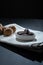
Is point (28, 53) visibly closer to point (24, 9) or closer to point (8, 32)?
point (8, 32)

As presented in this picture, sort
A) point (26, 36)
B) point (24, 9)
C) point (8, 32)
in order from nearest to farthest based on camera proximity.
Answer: point (26, 36) → point (8, 32) → point (24, 9)

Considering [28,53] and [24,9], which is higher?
[24,9]

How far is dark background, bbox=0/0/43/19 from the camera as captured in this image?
2684mm

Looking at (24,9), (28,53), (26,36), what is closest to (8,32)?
(26,36)

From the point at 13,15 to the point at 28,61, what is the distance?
1947mm

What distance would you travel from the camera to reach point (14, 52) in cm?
89

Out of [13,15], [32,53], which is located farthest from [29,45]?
[13,15]


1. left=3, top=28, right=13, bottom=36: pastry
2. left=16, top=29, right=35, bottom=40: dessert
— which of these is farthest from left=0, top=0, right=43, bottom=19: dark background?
left=16, top=29, right=35, bottom=40: dessert

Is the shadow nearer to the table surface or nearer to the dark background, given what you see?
the table surface

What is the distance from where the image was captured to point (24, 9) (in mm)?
2707

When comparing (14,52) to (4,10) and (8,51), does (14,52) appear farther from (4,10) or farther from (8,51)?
(4,10)

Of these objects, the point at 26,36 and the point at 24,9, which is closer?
the point at 26,36

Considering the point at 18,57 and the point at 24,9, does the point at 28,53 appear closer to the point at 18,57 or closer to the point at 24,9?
the point at 18,57

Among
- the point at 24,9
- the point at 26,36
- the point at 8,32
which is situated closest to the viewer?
the point at 26,36
